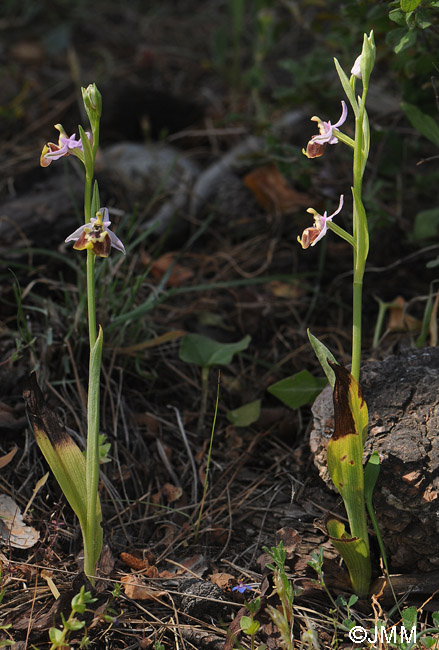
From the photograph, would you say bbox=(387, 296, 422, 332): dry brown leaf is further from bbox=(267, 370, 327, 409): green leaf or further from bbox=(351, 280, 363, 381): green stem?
bbox=(351, 280, 363, 381): green stem

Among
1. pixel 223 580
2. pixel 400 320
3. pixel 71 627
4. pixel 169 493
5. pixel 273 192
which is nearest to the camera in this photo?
pixel 71 627

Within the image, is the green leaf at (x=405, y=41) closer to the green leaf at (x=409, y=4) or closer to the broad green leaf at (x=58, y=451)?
the green leaf at (x=409, y=4)

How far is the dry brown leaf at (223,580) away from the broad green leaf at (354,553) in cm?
28

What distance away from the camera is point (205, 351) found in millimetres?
2023

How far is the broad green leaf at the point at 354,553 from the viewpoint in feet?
4.72

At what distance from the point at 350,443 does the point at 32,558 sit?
0.83 metres

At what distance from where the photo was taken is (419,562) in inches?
60.2

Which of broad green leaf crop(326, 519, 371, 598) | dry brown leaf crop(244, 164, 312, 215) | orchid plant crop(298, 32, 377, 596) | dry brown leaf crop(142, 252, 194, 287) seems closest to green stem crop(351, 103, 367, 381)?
orchid plant crop(298, 32, 377, 596)

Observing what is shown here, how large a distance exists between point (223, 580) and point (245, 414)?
547 millimetres

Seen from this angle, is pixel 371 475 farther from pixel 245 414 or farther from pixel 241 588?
pixel 245 414

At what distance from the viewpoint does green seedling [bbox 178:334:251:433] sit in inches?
78.2

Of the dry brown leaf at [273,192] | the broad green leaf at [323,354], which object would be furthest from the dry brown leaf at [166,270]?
the broad green leaf at [323,354]

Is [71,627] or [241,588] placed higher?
[71,627]

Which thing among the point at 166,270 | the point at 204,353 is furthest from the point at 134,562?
the point at 166,270
